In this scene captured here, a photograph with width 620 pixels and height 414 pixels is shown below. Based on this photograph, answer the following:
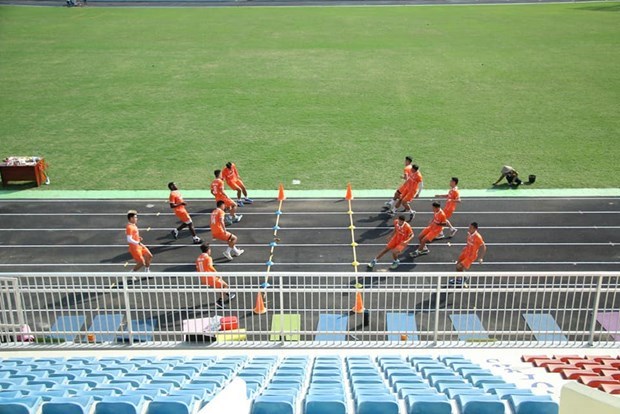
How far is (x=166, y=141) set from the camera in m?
21.4

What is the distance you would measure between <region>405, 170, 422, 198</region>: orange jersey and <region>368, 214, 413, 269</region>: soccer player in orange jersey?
2.31 meters

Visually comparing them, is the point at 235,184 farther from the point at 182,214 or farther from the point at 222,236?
the point at 222,236

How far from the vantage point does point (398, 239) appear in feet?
41.8

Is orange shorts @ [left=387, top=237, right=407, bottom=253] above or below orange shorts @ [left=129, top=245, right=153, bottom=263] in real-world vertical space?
below

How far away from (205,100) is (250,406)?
22.1 metres

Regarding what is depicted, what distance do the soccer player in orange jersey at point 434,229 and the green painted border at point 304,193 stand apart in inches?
131

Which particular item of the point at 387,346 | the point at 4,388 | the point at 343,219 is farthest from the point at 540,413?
the point at 343,219

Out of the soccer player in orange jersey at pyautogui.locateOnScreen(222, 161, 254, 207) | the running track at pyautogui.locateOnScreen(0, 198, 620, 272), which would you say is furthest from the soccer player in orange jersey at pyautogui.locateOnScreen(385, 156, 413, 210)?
the soccer player in orange jersey at pyautogui.locateOnScreen(222, 161, 254, 207)

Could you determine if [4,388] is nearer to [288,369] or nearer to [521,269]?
[288,369]

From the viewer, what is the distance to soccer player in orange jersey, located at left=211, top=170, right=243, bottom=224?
14750 mm

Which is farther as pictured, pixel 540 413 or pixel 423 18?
pixel 423 18

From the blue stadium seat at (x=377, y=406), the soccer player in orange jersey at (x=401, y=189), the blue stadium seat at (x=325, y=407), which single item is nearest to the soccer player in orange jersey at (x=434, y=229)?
the soccer player in orange jersey at (x=401, y=189)

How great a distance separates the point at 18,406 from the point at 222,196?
9779mm

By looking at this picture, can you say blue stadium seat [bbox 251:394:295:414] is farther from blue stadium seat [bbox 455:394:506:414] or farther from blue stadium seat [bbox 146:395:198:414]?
blue stadium seat [bbox 455:394:506:414]
